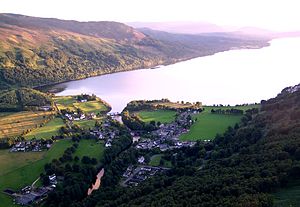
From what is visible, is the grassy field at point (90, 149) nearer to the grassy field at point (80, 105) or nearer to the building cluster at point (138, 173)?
the building cluster at point (138, 173)

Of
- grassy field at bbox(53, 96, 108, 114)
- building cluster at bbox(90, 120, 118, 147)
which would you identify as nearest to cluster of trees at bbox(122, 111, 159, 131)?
building cluster at bbox(90, 120, 118, 147)

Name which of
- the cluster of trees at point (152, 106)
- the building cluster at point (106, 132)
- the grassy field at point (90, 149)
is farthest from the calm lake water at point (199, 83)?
the grassy field at point (90, 149)

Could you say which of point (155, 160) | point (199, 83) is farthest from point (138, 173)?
point (199, 83)

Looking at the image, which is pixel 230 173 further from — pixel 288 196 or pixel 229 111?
pixel 229 111

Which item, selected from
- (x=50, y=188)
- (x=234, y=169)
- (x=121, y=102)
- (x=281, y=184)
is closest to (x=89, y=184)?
(x=50, y=188)

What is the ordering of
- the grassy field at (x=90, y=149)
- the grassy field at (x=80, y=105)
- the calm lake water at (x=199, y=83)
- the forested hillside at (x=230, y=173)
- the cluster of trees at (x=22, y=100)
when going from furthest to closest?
1. the calm lake water at (x=199, y=83)
2. the grassy field at (x=80, y=105)
3. the cluster of trees at (x=22, y=100)
4. the grassy field at (x=90, y=149)
5. the forested hillside at (x=230, y=173)

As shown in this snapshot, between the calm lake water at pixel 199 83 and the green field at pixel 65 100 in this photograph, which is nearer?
the green field at pixel 65 100
